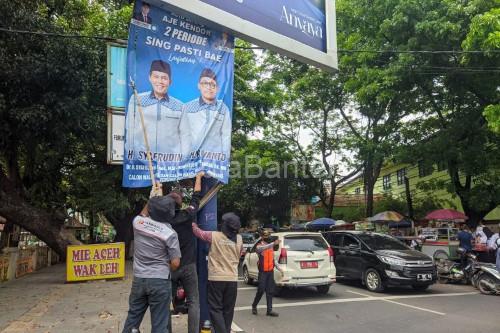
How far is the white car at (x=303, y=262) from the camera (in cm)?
1111

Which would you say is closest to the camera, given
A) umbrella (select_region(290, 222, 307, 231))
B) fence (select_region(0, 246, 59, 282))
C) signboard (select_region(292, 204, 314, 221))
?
fence (select_region(0, 246, 59, 282))

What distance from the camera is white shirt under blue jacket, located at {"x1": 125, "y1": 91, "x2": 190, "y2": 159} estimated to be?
19.0ft

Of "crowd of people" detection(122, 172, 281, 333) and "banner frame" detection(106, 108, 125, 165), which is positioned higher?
"banner frame" detection(106, 108, 125, 165)

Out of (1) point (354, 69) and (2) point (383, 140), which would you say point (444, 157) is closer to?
(2) point (383, 140)

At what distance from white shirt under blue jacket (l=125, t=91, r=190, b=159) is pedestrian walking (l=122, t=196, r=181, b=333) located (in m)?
1.03

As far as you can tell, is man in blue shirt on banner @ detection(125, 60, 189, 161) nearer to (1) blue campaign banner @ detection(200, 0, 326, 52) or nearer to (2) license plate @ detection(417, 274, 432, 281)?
(1) blue campaign banner @ detection(200, 0, 326, 52)

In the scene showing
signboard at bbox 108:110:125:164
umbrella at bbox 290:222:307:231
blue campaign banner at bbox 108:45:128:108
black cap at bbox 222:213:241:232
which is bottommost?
umbrella at bbox 290:222:307:231

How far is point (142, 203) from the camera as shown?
21.2 metres

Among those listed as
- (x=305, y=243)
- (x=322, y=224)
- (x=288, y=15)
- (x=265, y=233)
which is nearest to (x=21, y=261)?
(x=305, y=243)

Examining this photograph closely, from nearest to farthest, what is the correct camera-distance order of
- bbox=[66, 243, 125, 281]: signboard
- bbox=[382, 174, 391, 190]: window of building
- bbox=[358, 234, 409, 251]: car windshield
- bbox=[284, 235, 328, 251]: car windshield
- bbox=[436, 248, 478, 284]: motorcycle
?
1. bbox=[284, 235, 328, 251]: car windshield
2. bbox=[358, 234, 409, 251]: car windshield
3. bbox=[436, 248, 478, 284]: motorcycle
4. bbox=[66, 243, 125, 281]: signboard
5. bbox=[382, 174, 391, 190]: window of building

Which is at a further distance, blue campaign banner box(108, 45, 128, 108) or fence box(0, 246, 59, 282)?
fence box(0, 246, 59, 282)

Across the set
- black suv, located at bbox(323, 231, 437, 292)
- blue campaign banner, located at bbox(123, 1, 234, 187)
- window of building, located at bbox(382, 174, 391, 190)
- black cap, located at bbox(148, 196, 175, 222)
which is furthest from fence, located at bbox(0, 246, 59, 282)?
window of building, located at bbox(382, 174, 391, 190)

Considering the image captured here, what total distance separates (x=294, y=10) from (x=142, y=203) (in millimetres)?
15631

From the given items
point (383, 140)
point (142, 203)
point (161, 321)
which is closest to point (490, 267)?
point (383, 140)
